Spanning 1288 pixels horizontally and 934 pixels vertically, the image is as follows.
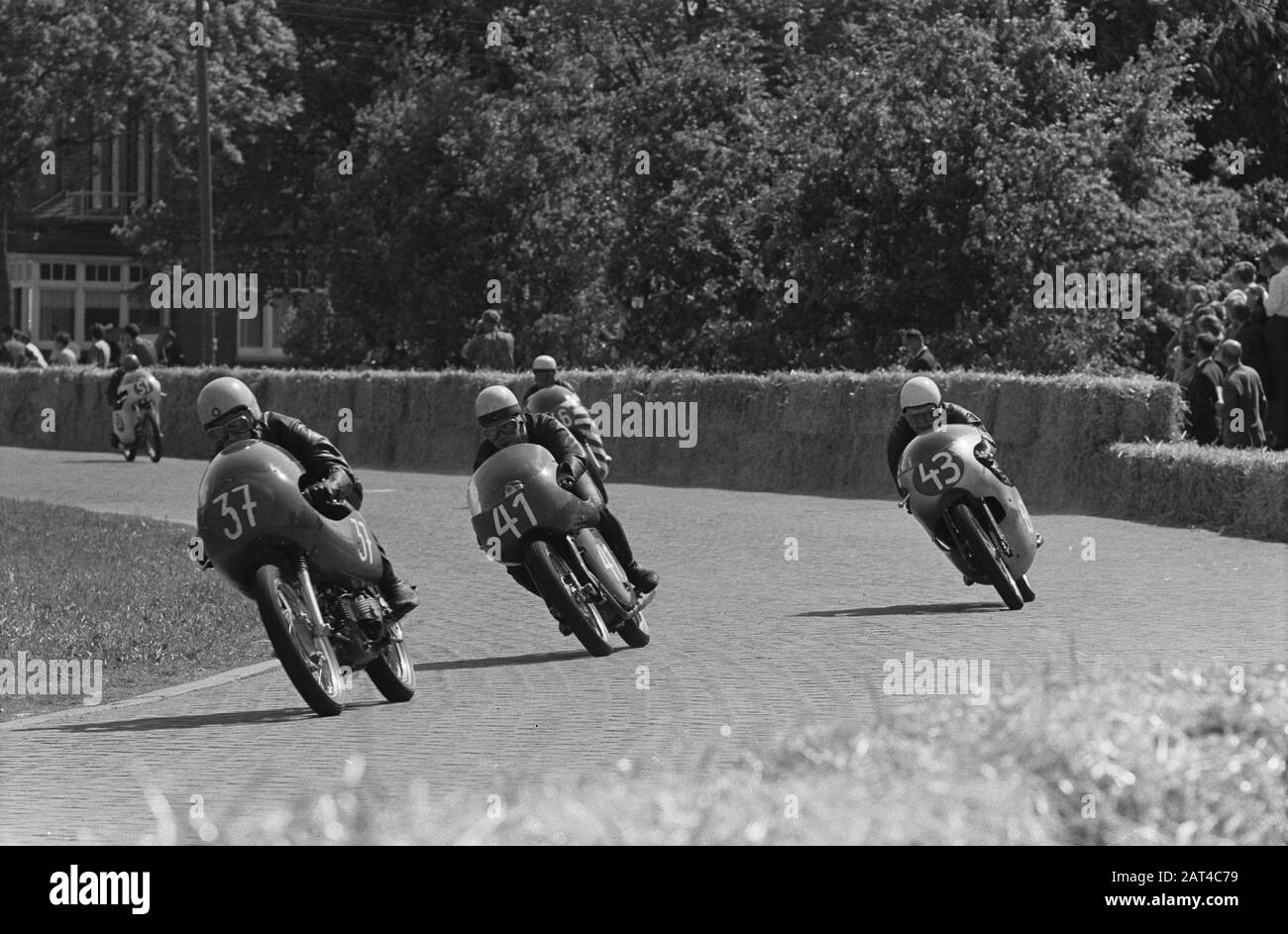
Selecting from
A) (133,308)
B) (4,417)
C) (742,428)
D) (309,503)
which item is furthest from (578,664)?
(133,308)

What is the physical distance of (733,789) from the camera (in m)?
4.05

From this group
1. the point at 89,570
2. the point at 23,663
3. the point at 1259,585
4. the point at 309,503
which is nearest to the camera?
the point at 309,503

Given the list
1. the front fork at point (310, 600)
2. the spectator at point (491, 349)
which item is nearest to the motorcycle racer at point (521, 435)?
the front fork at point (310, 600)

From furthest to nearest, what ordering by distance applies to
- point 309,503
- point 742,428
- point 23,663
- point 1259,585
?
point 742,428 → point 1259,585 → point 23,663 → point 309,503

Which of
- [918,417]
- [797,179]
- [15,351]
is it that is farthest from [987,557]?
[15,351]

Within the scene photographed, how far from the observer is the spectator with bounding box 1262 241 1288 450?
19.3m

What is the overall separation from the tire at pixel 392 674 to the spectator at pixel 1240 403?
10.8 m

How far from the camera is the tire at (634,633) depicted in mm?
11609

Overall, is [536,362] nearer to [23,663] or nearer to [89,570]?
[89,570]

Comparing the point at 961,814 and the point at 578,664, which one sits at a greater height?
the point at 961,814

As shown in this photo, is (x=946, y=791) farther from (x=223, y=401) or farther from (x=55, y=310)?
(x=55, y=310)

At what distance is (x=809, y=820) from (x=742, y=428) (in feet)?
72.3

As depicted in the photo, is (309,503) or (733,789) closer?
(733,789)

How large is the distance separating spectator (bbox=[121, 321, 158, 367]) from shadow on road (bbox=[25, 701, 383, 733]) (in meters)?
21.9
